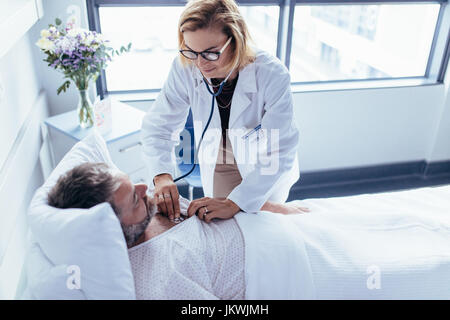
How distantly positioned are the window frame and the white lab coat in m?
0.91

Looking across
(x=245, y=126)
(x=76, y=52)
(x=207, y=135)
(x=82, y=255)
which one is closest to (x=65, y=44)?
(x=76, y=52)

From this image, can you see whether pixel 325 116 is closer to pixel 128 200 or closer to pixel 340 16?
pixel 340 16

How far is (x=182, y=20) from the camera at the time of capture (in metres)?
1.20

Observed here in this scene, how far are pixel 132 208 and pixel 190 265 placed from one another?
0.76 feet

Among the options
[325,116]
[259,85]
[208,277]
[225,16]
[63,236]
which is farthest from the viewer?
[325,116]

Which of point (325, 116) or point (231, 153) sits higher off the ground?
point (231, 153)

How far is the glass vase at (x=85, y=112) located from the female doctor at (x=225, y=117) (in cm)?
Answer: 46

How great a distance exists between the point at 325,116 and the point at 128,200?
1807 mm

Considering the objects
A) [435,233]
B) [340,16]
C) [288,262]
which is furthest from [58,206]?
[340,16]

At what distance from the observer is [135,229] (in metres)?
1.08

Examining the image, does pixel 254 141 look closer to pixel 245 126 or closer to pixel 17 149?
pixel 245 126

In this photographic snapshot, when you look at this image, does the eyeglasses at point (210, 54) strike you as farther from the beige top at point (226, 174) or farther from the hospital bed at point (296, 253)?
the beige top at point (226, 174)

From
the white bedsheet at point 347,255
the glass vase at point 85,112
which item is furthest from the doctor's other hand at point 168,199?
the glass vase at point 85,112

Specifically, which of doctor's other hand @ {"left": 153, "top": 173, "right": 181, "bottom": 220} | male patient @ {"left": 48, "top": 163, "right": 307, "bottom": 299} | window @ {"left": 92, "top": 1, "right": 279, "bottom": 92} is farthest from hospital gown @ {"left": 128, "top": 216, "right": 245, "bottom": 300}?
window @ {"left": 92, "top": 1, "right": 279, "bottom": 92}
